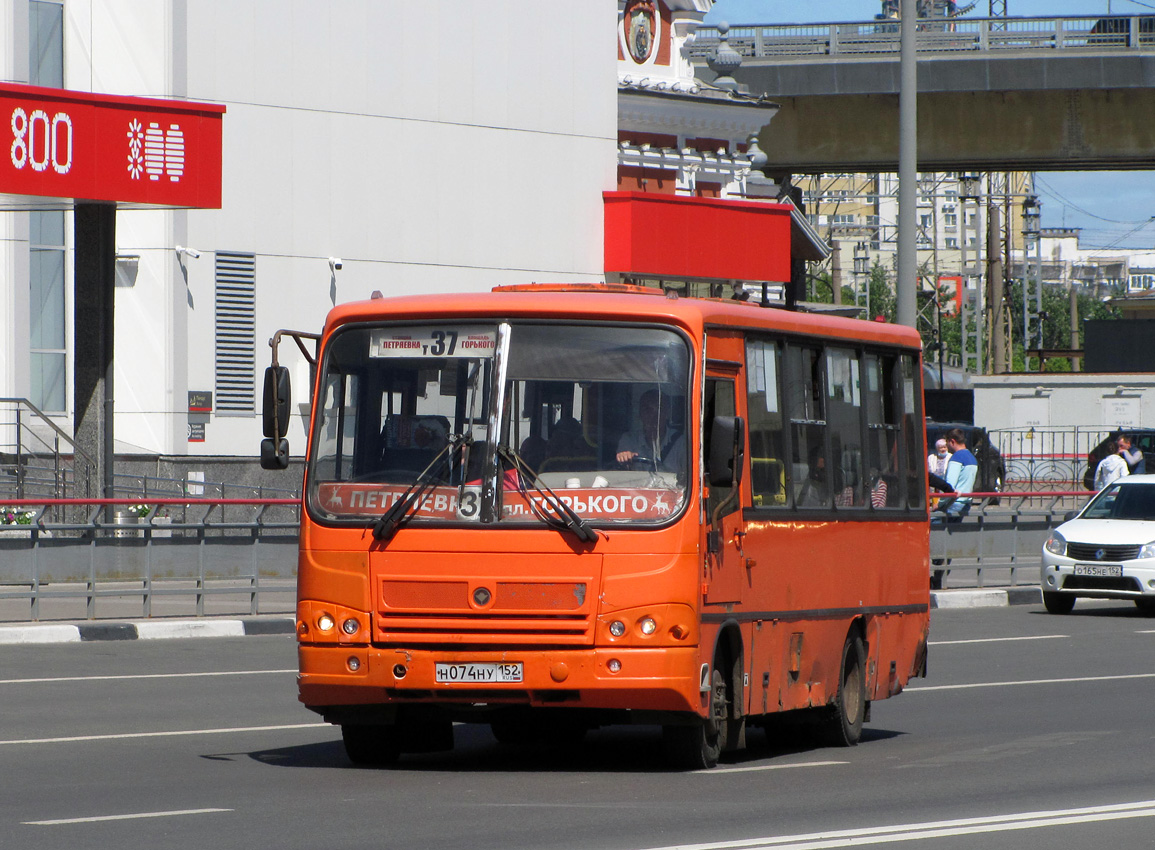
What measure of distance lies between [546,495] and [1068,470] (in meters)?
46.3

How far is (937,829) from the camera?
28.3 feet

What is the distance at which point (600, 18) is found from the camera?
3922 centimetres

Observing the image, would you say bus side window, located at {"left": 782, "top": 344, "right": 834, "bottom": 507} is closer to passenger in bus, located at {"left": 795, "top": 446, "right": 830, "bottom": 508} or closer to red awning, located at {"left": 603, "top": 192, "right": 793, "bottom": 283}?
passenger in bus, located at {"left": 795, "top": 446, "right": 830, "bottom": 508}

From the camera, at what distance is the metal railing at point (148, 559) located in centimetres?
2006

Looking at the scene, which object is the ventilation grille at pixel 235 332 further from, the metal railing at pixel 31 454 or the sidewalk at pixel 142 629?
the sidewalk at pixel 142 629

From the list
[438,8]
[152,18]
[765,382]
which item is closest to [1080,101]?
[438,8]

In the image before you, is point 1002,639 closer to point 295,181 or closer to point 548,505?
point 548,505

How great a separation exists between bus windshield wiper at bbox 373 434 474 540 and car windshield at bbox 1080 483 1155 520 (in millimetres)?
15290

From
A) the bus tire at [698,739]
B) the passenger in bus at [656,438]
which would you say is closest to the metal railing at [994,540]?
the bus tire at [698,739]

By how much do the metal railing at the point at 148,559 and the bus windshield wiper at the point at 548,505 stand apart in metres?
10.6

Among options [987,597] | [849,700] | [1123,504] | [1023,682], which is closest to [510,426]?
[849,700]

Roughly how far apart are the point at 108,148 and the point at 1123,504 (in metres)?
12.8

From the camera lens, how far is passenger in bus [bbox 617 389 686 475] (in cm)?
1033

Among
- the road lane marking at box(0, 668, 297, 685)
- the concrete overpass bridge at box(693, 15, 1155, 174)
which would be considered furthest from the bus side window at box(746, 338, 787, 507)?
the concrete overpass bridge at box(693, 15, 1155, 174)
